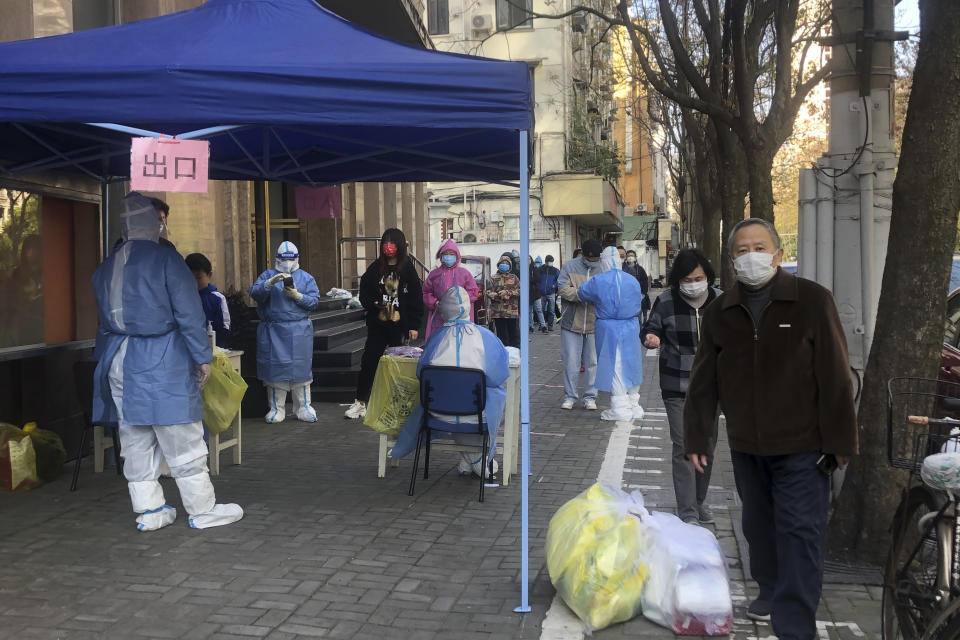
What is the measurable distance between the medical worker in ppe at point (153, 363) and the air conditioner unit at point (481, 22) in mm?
32742

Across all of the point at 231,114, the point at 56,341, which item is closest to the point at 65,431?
the point at 56,341

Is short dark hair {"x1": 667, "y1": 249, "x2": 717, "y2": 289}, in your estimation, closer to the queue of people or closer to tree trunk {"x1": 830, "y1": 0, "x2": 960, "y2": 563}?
the queue of people

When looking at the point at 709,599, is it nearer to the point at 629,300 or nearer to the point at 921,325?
the point at 921,325

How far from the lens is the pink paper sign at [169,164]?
5246 millimetres

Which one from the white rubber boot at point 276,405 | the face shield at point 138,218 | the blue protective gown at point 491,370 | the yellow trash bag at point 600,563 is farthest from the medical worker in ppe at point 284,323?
the yellow trash bag at point 600,563

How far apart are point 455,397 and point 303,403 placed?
12.9 feet

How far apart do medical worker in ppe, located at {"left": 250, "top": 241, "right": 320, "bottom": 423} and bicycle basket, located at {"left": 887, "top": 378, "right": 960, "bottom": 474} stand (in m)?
6.34

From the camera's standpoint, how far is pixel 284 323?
32.5 feet

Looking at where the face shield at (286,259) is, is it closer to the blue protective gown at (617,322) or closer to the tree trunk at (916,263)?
the blue protective gown at (617,322)

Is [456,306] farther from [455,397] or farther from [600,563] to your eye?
[600,563]

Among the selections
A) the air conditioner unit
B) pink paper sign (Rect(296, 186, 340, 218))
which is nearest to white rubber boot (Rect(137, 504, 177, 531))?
pink paper sign (Rect(296, 186, 340, 218))

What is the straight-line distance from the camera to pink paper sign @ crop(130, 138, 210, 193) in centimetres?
525

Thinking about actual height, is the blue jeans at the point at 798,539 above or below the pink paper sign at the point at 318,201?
below

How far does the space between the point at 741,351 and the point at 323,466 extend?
471 centimetres
